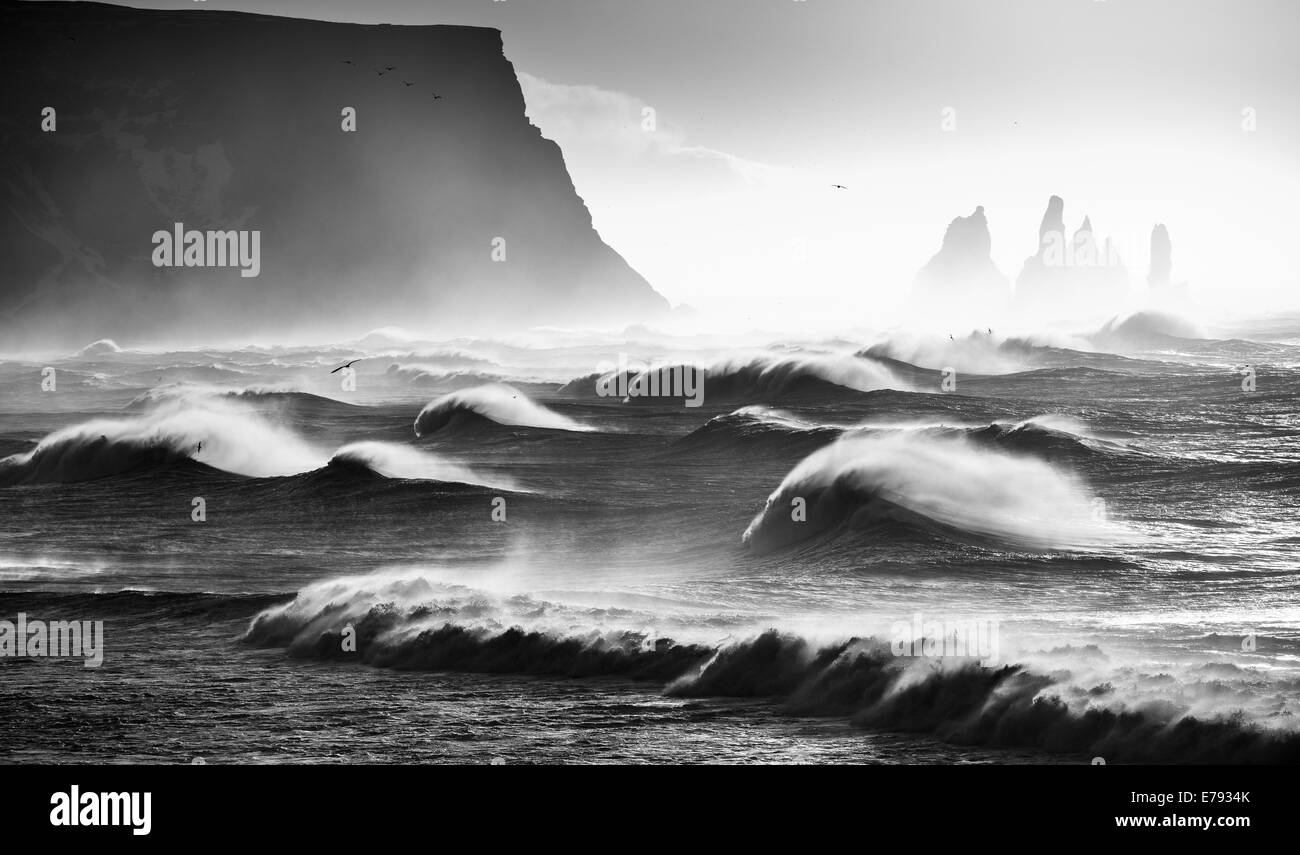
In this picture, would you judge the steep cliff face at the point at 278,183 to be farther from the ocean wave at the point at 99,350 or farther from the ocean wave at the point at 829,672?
the ocean wave at the point at 829,672

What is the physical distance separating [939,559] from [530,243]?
148 m

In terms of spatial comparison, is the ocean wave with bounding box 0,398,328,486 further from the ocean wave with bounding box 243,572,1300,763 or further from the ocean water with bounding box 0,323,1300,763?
the ocean wave with bounding box 243,572,1300,763

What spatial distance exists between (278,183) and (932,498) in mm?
138060

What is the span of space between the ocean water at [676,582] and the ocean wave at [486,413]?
0.13 metres

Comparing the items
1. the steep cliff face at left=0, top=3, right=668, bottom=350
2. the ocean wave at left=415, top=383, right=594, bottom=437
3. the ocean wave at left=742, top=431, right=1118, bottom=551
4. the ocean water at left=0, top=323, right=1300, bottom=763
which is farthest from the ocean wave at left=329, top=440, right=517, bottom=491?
the steep cliff face at left=0, top=3, right=668, bottom=350

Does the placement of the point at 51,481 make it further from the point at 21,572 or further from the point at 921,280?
the point at 921,280

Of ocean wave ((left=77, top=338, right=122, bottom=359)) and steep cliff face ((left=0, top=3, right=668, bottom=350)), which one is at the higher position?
steep cliff face ((left=0, top=3, right=668, bottom=350))

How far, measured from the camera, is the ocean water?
1072cm

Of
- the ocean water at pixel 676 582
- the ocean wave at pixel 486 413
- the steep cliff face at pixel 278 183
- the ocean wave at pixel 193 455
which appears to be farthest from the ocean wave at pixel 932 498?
the steep cliff face at pixel 278 183

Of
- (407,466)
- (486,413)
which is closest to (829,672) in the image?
(407,466)

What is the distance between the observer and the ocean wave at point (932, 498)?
63.9 ft

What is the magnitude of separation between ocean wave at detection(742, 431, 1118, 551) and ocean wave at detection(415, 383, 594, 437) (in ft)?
45.8

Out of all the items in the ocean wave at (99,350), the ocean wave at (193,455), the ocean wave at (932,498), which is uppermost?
the ocean wave at (99,350)

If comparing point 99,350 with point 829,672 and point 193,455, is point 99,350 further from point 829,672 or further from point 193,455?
point 829,672
